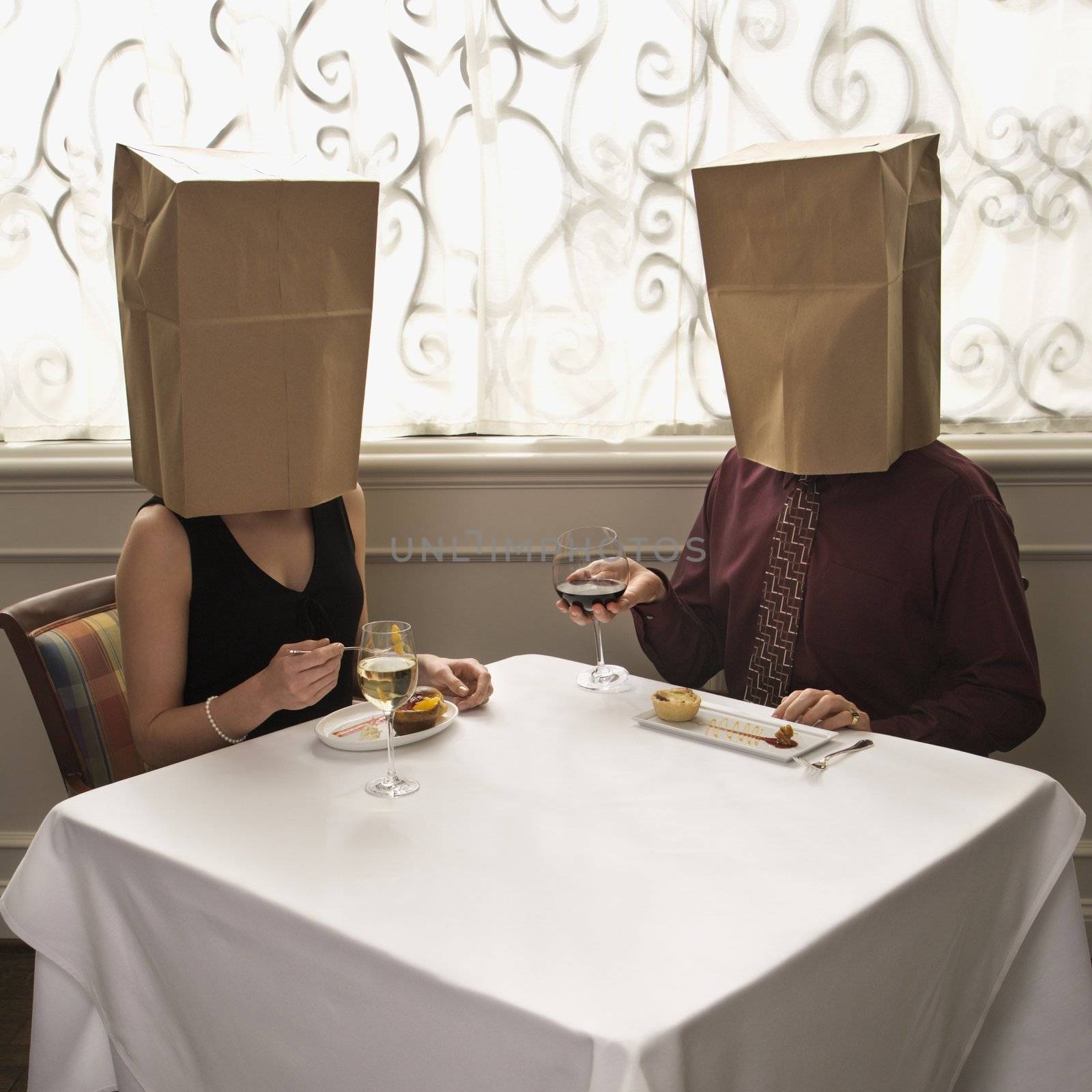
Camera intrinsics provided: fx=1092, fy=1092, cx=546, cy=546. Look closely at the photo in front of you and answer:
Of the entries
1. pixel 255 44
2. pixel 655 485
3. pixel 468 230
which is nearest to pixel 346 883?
pixel 655 485

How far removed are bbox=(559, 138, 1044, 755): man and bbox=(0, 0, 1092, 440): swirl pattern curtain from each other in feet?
1.57

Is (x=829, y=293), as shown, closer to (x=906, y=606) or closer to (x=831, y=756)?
(x=906, y=606)

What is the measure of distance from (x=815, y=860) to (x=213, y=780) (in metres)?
0.63

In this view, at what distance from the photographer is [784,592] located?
1606mm

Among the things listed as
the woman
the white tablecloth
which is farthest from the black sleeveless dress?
the white tablecloth

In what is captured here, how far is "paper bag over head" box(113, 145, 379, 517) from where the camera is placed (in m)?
1.24

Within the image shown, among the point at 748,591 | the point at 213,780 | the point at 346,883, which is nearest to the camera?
the point at 346,883

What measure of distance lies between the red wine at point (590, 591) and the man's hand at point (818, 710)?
25cm

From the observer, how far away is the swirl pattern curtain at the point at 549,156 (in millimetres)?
1867

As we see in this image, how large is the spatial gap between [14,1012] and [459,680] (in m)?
1.25

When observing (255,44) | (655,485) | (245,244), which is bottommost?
(655,485)

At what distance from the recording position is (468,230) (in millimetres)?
2000

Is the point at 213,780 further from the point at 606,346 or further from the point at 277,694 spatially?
the point at 606,346

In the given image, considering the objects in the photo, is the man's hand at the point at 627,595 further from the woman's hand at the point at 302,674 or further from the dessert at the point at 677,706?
the woman's hand at the point at 302,674
